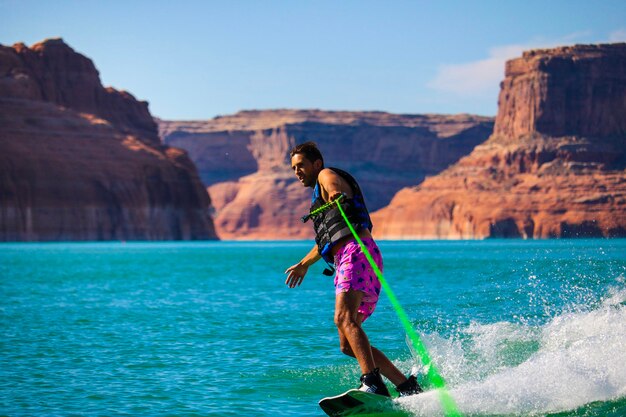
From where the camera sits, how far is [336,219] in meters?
8.93

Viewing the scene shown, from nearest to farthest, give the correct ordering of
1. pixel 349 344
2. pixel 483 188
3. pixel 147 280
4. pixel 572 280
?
pixel 349 344
pixel 572 280
pixel 147 280
pixel 483 188

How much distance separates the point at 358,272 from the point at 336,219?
1.67 ft

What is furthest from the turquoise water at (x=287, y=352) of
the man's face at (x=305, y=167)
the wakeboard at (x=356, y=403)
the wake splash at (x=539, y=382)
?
the man's face at (x=305, y=167)

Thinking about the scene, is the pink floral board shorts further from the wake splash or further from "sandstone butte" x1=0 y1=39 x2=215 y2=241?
"sandstone butte" x1=0 y1=39 x2=215 y2=241

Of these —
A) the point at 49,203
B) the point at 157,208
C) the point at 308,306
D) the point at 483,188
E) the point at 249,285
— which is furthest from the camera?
the point at 483,188

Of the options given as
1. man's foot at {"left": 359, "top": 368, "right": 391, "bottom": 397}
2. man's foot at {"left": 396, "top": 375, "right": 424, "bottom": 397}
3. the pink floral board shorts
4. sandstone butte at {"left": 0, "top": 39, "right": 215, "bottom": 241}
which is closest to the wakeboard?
man's foot at {"left": 359, "top": 368, "right": 391, "bottom": 397}

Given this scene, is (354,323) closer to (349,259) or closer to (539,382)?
(349,259)

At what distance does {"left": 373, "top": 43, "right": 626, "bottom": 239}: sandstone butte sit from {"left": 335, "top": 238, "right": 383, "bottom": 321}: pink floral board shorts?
→ 5827 inches

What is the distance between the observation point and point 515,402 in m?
9.23

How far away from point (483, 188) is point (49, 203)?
246 ft

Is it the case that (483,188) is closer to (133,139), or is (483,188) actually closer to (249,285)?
(133,139)

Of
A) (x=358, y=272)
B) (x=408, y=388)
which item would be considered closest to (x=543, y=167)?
(x=408, y=388)

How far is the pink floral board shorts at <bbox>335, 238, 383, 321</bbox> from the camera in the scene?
8.77 metres

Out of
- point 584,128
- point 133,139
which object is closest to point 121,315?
point 133,139
